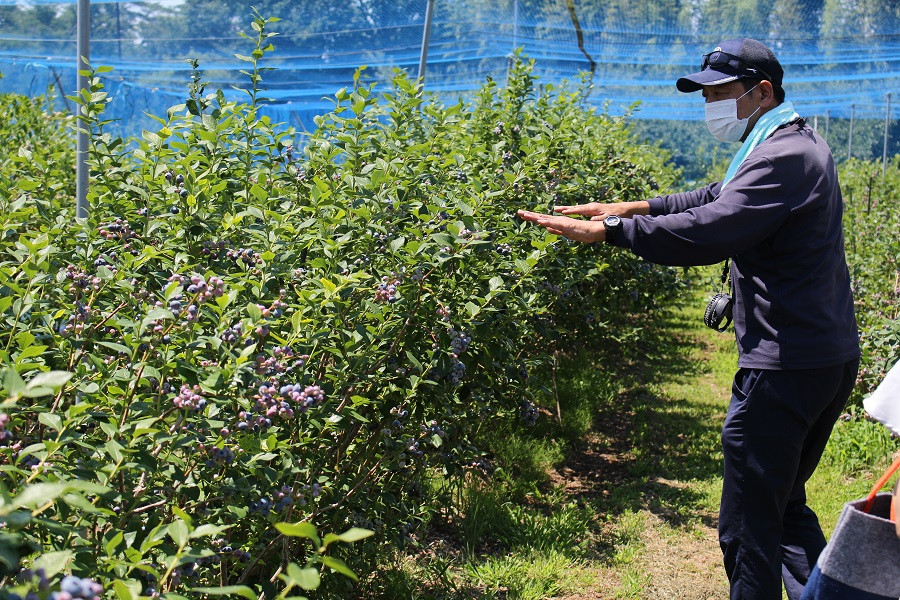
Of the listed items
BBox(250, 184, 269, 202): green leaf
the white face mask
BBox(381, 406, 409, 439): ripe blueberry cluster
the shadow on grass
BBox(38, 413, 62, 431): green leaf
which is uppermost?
the white face mask

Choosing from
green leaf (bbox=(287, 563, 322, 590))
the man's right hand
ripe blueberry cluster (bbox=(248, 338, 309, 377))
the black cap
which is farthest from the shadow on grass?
green leaf (bbox=(287, 563, 322, 590))

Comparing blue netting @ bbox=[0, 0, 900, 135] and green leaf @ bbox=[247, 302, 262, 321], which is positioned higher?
blue netting @ bbox=[0, 0, 900, 135]

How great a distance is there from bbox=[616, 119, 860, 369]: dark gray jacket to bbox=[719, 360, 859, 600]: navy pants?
7cm

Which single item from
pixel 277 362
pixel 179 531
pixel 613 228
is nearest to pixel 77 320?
pixel 277 362

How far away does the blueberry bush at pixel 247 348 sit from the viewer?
162cm

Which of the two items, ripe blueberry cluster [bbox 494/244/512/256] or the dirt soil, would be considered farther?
the dirt soil

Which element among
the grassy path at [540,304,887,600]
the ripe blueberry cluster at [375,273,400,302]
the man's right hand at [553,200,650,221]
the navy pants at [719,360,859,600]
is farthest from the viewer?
the grassy path at [540,304,887,600]

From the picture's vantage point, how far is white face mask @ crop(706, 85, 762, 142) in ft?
9.41

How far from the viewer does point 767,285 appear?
2.68 meters

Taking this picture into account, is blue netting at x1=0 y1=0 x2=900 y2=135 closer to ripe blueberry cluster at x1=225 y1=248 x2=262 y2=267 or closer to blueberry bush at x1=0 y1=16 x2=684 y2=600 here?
blueberry bush at x1=0 y1=16 x2=684 y2=600

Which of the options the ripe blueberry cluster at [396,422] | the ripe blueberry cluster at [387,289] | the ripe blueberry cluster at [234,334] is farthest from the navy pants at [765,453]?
the ripe blueberry cluster at [234,334]

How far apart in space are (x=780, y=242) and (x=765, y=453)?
2.02 feet

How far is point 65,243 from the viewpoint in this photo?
2.48 m

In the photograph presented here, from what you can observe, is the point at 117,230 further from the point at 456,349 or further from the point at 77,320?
the point at 456,349
